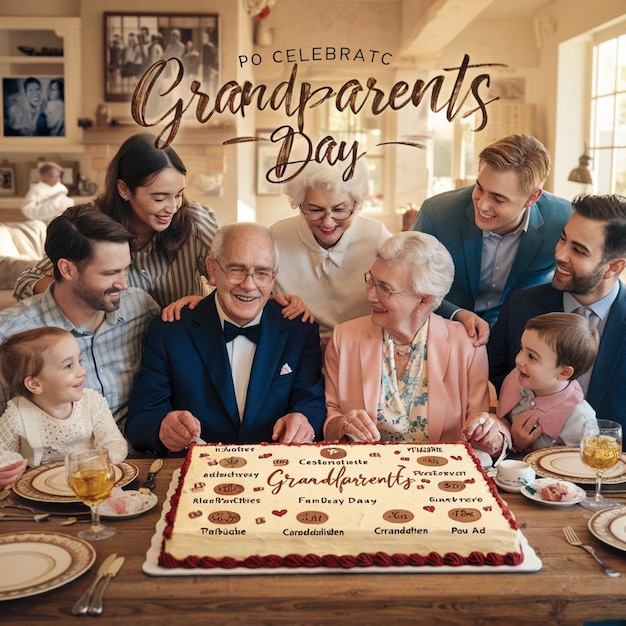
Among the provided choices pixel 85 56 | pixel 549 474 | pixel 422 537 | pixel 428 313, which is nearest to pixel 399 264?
pixel 428 313

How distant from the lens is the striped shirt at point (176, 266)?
2891mm

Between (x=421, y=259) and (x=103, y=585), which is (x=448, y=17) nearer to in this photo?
(x=421, y=259)

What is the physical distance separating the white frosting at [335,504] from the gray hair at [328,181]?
1.12 m

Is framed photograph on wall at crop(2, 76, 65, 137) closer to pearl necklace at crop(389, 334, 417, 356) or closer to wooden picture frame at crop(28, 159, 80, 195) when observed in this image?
wooden picture frame at crop(28, 159, 80, 195)

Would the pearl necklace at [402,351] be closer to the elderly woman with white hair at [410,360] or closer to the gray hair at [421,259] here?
the elderly woman with white hair at [410,360]

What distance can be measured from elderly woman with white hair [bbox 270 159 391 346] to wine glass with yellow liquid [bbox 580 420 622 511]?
1.27 m

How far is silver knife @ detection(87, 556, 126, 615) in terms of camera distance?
4.40 feet

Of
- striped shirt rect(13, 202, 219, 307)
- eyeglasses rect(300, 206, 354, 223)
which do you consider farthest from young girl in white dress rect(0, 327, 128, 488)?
eyeglasses rect(300, 206, 354, 223)

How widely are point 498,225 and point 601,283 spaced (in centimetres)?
50

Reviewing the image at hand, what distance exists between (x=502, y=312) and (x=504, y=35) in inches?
325

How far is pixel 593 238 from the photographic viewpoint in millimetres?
2387

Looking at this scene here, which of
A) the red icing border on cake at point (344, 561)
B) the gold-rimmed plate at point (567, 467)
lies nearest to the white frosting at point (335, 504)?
the red icing border on cake at point (344, 561)

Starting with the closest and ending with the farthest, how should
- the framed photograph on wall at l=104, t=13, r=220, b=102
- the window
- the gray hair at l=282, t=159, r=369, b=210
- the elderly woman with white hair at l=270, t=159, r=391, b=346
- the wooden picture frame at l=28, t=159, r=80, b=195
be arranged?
the gray hair at l=282, t=159, r=369, b=210, the elderly woman with white hair at l=270, t=159, r=391, b=346, the window, the framed photograph on wall at l=104, t=13, r=220, b=102, the wooden picture frame at l=28, t=159, r=80, b=195

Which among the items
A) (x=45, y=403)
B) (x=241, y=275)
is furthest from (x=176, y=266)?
(x=45, y=403)
